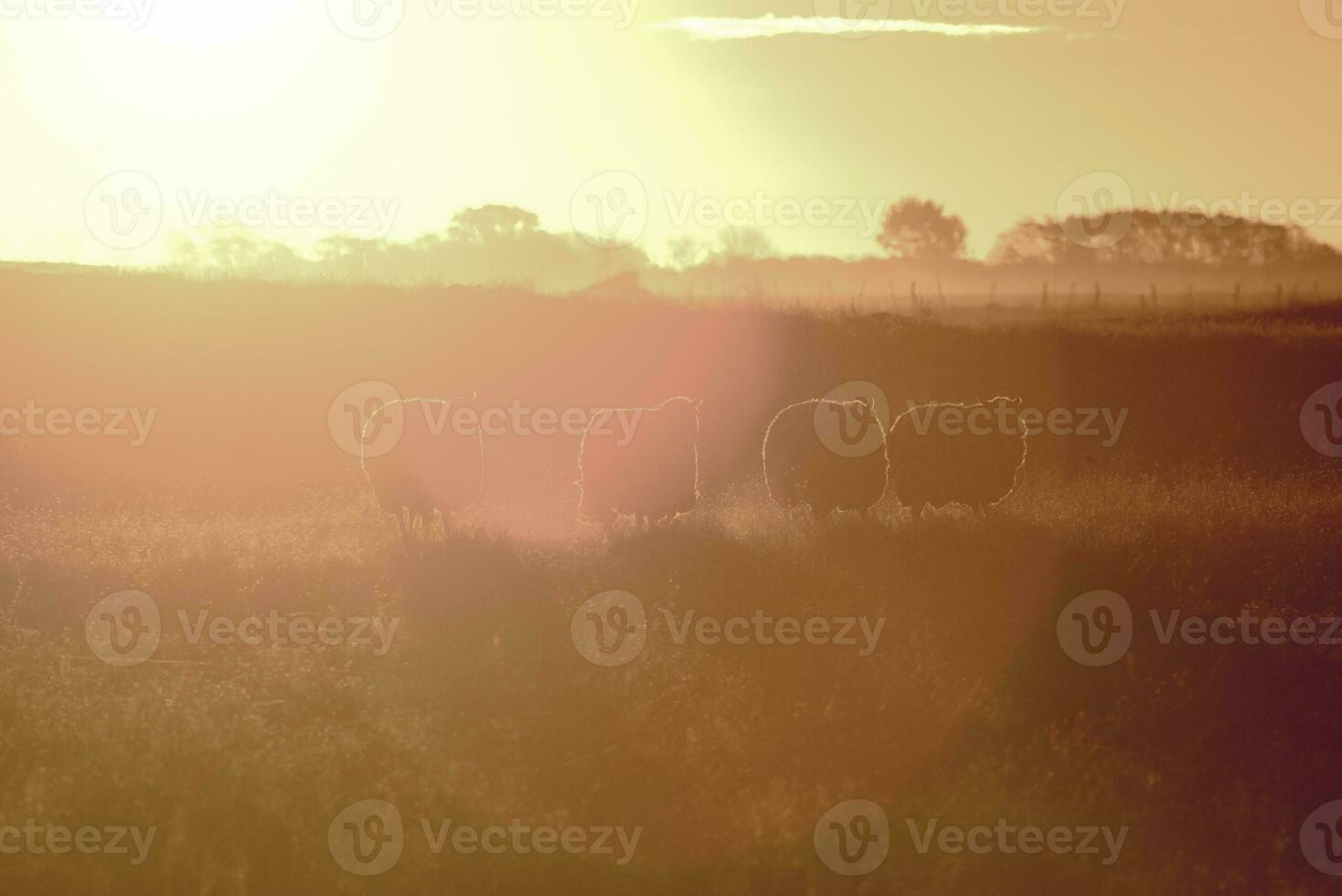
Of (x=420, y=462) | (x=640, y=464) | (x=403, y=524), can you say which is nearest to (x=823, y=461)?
(x=640, y=464)

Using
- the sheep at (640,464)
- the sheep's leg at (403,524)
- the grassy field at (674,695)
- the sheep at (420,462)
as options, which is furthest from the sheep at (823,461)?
the sheep's leg at (403,524)

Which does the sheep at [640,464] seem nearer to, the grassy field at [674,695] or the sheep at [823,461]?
the grassy field at [674,695]

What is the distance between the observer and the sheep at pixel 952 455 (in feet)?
51.7

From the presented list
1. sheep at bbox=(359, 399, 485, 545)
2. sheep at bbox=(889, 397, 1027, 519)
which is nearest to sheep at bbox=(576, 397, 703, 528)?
sheep at bbox=(359, 399, 485, 545)

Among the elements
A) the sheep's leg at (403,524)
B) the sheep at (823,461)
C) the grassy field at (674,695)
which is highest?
the sheep at (823,461)

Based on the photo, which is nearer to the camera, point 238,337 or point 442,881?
point 442,881

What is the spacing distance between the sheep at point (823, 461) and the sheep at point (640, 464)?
1.12 meters

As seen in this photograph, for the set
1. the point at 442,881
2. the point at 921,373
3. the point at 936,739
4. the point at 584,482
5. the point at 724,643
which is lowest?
the point at 442,881

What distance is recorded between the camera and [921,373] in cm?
2673

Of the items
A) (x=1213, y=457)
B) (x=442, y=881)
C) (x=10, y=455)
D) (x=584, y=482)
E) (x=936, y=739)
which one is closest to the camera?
(x=442, y=881)

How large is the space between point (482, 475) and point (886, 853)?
788 cm

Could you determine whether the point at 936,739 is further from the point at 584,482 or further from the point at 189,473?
the point at 189,473

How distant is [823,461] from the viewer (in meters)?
15.4

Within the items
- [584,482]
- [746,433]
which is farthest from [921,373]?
[584,482]
